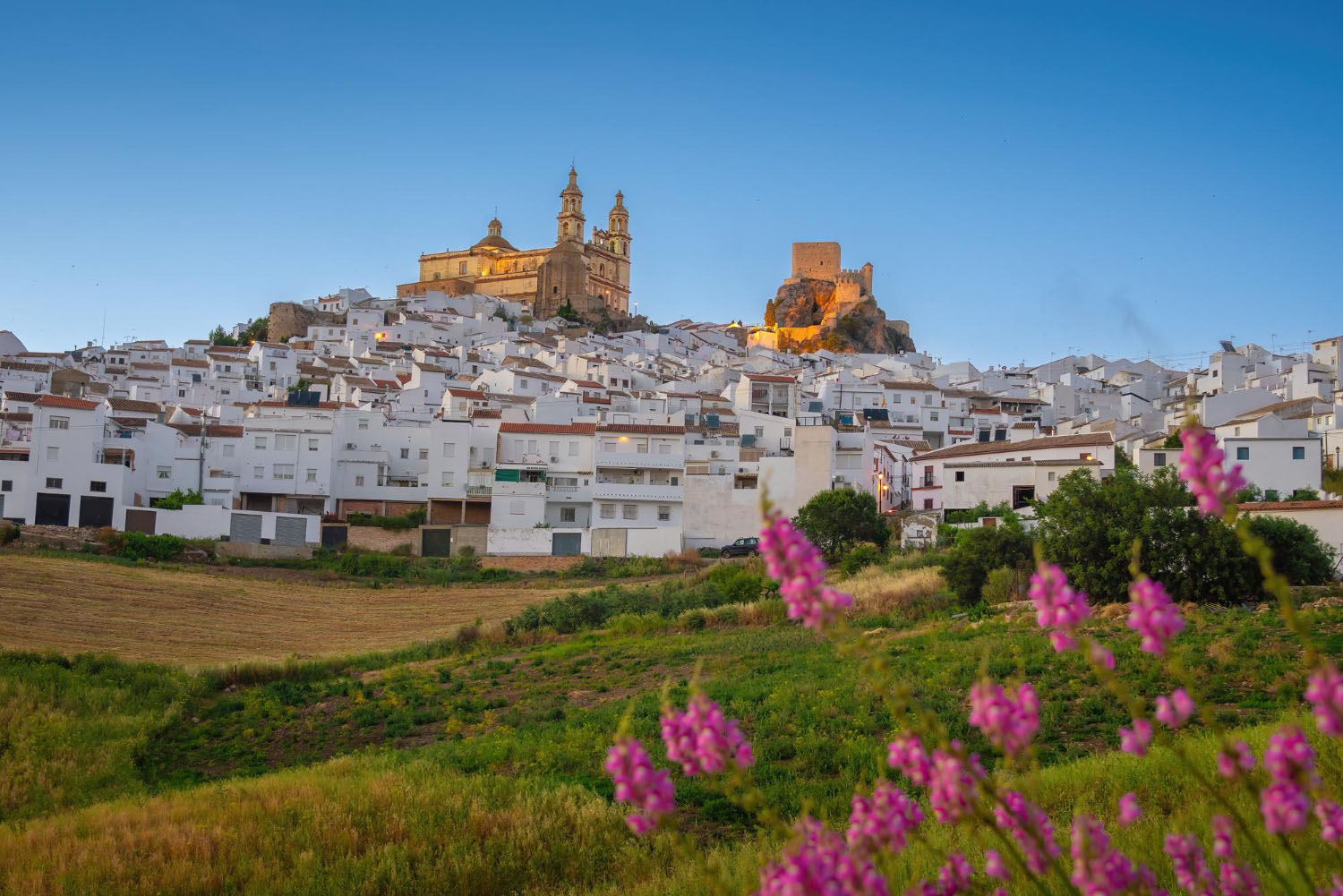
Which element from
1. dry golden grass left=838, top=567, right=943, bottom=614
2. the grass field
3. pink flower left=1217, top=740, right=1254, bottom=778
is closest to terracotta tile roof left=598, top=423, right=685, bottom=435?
dry golden grass left=838, top=567, right=943, bottom=614

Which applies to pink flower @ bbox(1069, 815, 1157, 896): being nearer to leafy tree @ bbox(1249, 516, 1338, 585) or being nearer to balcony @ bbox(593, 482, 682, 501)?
leafy tree @ bbox(1249, 516, 1338, 585)

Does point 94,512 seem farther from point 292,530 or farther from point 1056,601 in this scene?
point 1056,601

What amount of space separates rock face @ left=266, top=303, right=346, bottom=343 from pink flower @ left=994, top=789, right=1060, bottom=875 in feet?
349

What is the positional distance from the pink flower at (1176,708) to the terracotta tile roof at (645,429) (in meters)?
46.9

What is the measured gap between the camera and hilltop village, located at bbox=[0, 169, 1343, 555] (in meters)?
43.2

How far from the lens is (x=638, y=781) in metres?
3.03

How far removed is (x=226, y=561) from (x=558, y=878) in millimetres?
36507

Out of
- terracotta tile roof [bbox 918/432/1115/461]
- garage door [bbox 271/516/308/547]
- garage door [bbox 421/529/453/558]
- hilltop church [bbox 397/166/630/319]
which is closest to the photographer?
terracotta tile roof [bbox 918/432/1115/461]

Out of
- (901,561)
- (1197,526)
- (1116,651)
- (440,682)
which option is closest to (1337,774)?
(1116,651)

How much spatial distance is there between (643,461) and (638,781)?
4602 cm

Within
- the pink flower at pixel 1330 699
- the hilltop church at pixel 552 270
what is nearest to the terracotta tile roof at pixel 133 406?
the pink flower at pixel 1330 699

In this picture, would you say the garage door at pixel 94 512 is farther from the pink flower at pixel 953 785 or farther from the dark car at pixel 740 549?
the pink flower at pixel 953 785

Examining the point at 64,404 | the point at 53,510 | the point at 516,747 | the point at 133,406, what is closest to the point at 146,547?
the point at 53,510

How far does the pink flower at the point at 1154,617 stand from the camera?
2721mm
